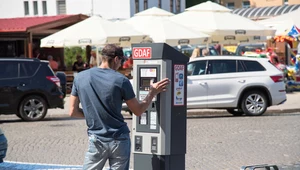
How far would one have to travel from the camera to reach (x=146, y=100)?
689 cm

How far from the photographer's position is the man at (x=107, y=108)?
6.56m

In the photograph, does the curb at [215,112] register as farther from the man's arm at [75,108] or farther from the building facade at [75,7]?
the building facade at [75,7]

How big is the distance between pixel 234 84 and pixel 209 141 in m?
4.79

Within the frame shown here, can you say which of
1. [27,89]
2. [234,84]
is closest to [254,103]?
[234,84]

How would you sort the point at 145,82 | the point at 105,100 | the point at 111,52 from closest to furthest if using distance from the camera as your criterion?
the point at 105,100 → the point at 111,52 → the point at 145,82

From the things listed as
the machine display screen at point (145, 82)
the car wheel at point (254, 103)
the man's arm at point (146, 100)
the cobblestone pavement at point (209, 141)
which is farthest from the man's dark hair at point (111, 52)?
the car wheel at point (254, 103)

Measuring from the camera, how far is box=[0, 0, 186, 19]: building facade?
59562mm

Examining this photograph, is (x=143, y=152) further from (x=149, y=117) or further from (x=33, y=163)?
(x=33, y=163)

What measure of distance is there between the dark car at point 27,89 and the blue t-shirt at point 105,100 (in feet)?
38.1

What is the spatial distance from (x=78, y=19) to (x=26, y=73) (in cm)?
1077

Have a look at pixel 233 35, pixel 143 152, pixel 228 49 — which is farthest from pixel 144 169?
pixel 228 49

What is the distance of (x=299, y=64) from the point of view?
90.4 feet

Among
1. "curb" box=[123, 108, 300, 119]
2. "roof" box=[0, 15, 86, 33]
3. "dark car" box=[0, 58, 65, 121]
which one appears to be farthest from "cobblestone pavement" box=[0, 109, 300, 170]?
"roof" box=[0, 15, 86, 33]

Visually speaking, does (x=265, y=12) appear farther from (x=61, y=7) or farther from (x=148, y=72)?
(x=148, y=72)
